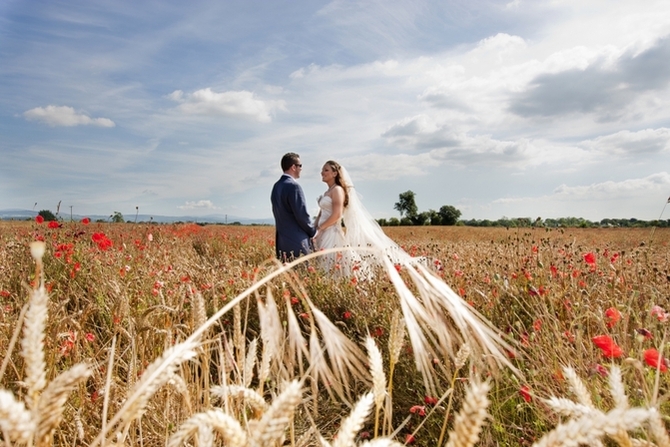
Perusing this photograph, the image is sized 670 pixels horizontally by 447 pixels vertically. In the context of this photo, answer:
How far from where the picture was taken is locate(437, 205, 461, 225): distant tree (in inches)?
2749

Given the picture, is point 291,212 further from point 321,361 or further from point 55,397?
point 55,397

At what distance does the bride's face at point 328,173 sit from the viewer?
7.23 metres

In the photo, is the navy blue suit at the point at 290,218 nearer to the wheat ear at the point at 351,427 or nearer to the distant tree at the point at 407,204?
the wheat ear at the point at 351,427

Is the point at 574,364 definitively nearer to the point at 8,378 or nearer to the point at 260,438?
the point at 260,438

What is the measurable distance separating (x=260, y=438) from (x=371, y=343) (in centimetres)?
35

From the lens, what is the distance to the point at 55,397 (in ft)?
2.05

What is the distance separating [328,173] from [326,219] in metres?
0.70

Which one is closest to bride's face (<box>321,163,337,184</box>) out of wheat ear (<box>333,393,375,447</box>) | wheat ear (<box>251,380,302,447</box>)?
wheat ear (<box>333,393,375,447</box>)

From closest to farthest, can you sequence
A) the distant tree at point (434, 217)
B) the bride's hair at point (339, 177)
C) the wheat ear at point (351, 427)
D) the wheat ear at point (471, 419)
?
the wheat ear at point (471, 419), the wheat ear at point (351, 427), the bride's hair at point (339, 177), the distant tree at point (434, 217)

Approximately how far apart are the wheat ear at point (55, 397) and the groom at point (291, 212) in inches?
231

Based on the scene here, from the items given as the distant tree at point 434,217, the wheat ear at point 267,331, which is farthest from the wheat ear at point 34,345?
the distant tree at point 434,217

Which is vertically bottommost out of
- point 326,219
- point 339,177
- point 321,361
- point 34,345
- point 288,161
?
point 321,361

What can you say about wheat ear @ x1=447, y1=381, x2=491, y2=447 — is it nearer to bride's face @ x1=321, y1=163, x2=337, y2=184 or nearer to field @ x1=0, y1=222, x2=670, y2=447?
field @ x1=0, y1=222, x2=670, y2=447

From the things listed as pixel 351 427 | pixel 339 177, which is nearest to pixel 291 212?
pixel 339 177
